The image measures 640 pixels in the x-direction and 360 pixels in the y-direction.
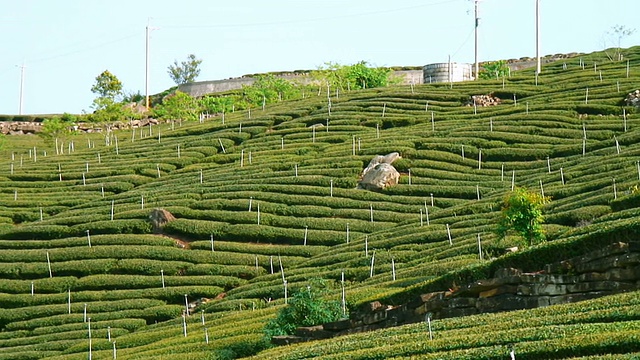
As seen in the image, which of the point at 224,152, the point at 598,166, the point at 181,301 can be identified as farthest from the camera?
the point at 224,152

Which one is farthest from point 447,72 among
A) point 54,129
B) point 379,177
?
point 379,177

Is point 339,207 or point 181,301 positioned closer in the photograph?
point 181,301

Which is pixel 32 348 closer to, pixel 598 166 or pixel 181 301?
pixel 181 301

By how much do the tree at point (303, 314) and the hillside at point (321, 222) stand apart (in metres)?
1.20

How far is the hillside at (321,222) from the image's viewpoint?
2738cm

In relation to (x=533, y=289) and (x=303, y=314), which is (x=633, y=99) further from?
(x=533, y=289)

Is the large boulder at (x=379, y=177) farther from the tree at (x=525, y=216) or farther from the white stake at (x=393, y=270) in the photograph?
the tree at (x=525, y=216)

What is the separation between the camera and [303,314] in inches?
1383

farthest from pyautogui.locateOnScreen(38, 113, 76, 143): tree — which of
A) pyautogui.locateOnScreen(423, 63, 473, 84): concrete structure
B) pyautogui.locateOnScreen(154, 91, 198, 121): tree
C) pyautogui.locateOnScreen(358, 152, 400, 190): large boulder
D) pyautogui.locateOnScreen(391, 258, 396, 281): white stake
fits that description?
pyautogui.locateOnScreen(391, 258, 396, 281): white stake

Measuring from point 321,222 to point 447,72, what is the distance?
5619 cm

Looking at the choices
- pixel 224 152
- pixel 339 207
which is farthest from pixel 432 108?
pixel 339 207

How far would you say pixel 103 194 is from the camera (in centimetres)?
7600

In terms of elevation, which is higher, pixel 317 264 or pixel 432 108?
pixel 432 108

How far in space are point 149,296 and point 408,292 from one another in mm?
25349
